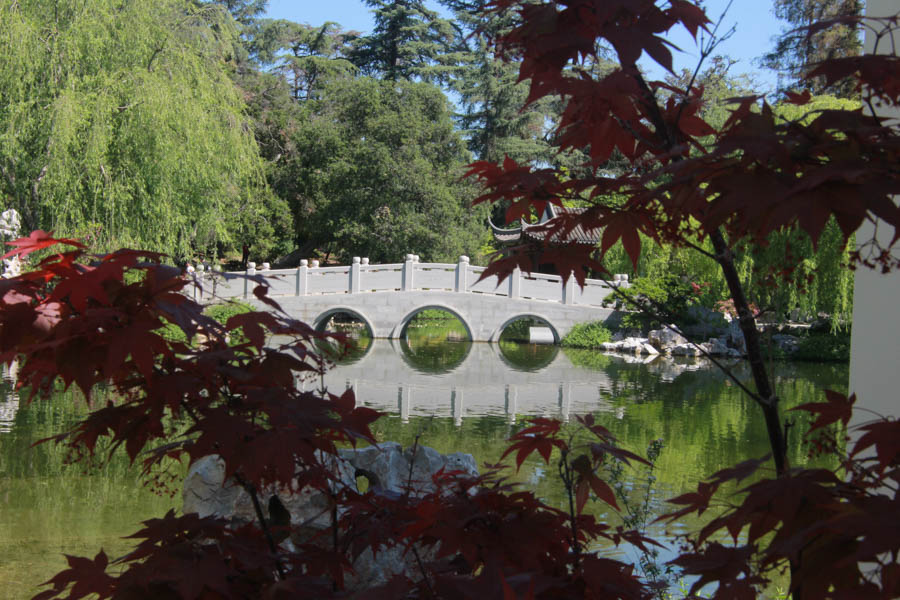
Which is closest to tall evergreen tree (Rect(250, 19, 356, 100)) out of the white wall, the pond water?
the pond water

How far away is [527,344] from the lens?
65.5 ft

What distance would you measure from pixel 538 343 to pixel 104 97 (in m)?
12.8

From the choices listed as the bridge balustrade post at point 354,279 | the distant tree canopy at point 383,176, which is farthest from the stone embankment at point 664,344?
the distant tree canopy at point 383,176

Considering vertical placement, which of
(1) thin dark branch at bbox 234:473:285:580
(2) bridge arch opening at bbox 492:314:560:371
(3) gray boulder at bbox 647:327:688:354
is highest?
(1) thin dark branch at bbox 234:473:285:580

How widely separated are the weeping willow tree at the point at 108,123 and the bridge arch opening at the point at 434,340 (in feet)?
16.9

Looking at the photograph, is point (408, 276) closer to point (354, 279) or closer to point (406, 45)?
point (354, 279)

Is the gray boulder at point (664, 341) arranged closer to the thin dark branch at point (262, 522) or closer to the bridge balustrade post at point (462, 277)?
the bridge balustrade post at point (462, 277)

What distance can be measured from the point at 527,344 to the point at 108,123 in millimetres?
12207

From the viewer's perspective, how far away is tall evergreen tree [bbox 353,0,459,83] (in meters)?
Answer: 26.8

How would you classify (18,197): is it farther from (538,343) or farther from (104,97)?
(538,343)

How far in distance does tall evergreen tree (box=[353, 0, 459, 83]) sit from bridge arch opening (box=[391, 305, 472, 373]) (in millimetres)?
8111

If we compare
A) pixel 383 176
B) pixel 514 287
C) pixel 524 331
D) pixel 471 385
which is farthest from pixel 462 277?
pixel 471 385

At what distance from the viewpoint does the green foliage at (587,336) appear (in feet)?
60.7

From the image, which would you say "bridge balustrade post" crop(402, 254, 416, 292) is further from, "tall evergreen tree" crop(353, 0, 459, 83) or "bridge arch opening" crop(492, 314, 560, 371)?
"tall evergreen tree" crop(353, 0, 459, 83)
